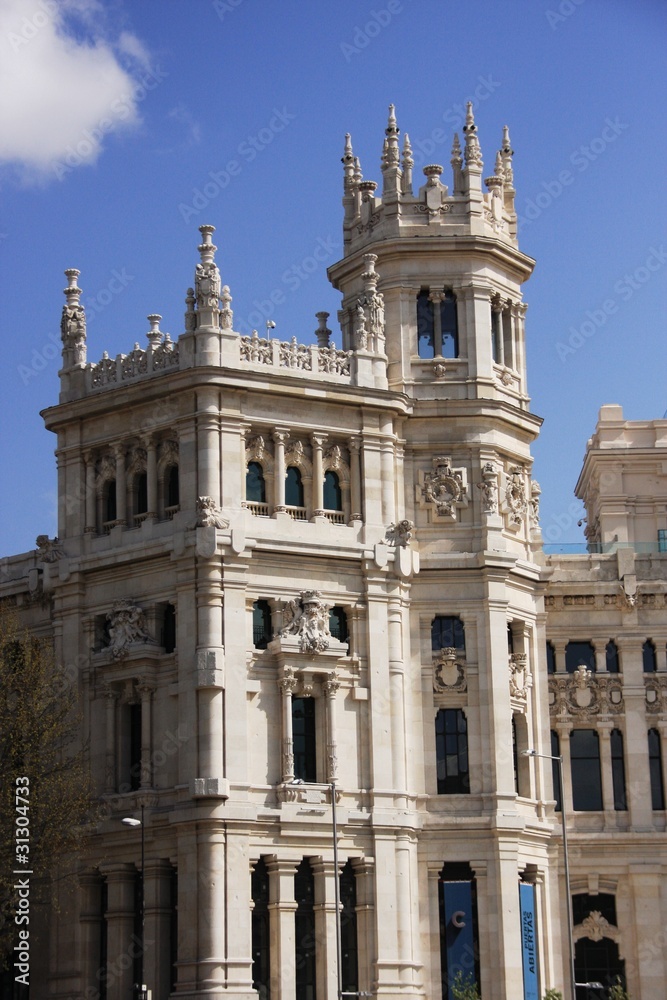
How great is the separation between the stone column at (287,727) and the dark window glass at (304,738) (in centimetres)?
63

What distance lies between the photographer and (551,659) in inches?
2980

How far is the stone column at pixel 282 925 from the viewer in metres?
64.0

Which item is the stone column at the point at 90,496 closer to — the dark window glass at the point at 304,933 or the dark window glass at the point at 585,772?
the dark window glass at the point at 304,933

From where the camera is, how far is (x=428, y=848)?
68375mm

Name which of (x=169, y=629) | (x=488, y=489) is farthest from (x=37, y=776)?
(x=488, y=489)

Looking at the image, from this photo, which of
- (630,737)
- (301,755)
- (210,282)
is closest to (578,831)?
(630,737)

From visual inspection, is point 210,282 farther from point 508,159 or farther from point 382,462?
point 508,159

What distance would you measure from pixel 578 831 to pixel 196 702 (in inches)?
655

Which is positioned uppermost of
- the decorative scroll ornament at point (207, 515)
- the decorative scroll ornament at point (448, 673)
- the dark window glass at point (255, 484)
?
the dark window glass at point (255, 484)

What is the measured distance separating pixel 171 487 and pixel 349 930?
15634mm

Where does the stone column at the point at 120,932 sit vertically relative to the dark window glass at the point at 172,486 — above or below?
below

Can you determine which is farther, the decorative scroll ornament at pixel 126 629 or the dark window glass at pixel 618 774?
the dark window glass at pixel 618 774

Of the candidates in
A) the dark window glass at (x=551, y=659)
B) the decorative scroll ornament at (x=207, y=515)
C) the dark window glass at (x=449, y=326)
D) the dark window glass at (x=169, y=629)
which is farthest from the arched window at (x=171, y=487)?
the dark window glass at (x=551, y=659)

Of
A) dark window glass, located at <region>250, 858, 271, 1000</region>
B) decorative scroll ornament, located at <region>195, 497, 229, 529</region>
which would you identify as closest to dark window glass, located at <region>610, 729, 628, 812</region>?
dark window glass, located at <region>250, 858, 271, 1000</region>
